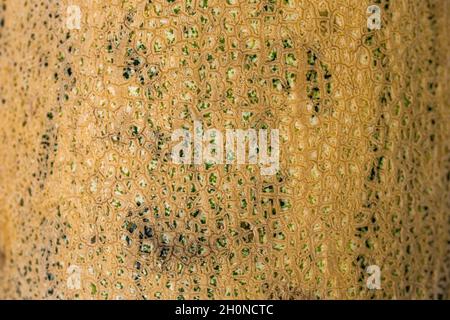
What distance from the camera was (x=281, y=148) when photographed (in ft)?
3.27

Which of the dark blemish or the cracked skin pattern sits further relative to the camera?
the dark blemish

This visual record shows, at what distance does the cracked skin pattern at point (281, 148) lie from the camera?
3.28 feet

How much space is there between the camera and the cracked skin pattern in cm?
100

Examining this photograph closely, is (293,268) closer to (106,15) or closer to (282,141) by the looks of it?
(282,141)

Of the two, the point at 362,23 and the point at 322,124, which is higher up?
the point at 362,23

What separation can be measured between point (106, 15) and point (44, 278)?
0.60 m

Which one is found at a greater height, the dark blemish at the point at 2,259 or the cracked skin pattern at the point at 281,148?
the cracked skin pattern at the point at 281,148

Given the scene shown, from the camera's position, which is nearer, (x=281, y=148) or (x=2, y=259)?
(x=281, y=148)

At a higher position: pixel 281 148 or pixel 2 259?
pixel 281 148

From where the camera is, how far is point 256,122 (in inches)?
39.3

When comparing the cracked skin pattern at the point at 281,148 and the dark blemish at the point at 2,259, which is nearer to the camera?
the cracked skin pattern at the point at 281,148

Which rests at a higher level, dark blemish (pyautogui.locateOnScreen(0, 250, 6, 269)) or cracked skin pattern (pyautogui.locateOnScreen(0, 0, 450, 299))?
cracked skin pattern (pyautogui.locateOnScreen(0, 0, 450, 299))
